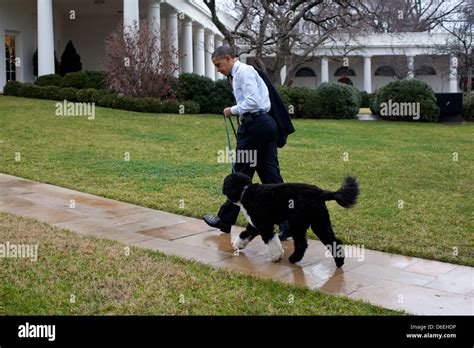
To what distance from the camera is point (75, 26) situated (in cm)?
3244

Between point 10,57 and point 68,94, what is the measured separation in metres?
8.43

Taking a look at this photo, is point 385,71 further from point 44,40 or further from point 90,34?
point 44,40

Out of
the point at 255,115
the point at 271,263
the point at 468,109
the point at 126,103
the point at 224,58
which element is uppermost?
the point at 126,103

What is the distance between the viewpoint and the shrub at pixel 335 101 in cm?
2166

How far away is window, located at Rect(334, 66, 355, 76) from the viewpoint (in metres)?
53.7

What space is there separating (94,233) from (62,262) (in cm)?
119

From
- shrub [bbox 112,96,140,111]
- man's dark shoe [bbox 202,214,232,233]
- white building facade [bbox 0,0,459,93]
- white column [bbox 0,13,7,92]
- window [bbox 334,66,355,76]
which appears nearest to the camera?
man's dark shoe [bbox 202,214,232,233]

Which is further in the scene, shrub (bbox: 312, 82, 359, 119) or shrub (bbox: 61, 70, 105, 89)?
shrub (bbox: 61, 70, 105, 89)

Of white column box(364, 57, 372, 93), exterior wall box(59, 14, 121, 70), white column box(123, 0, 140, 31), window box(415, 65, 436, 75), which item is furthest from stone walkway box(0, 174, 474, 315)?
window box(415, 65, 436, 75)

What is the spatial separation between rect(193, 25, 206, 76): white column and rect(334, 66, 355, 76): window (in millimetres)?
18907

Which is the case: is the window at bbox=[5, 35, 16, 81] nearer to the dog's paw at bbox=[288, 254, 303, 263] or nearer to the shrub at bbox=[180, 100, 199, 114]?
the shrub at bbox=[180, 100, 199, 114]

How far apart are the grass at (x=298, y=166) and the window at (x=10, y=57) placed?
31.6 feet

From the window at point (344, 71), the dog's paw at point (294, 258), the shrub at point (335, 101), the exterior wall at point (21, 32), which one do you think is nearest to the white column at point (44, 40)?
the exterior wall at point (21, 32)

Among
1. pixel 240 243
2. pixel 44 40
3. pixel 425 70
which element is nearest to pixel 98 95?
pixel 44 40
